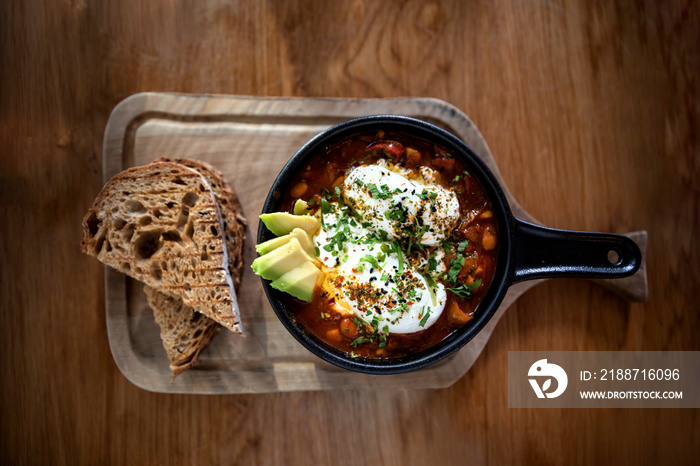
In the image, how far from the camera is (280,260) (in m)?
1.84

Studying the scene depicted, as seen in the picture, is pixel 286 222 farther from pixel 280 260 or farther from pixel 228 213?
pixel 228 213

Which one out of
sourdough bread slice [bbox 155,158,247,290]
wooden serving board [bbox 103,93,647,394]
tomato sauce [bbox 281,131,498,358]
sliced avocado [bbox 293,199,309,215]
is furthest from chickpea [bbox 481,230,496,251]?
sourdough bread slice [bbox 155,158,247,290]

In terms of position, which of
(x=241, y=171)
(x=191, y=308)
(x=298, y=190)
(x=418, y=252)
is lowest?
(x=191, y=308)

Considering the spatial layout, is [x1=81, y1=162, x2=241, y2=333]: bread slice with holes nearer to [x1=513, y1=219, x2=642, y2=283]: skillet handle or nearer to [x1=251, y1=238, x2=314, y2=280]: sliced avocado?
[x1=251, y1=238, x2=314, y2=280]: sliced avocado

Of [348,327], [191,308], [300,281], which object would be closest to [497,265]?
[348,327]

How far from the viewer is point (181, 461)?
2521 millimetres

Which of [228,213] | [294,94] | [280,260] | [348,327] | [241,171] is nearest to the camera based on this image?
[280,260]

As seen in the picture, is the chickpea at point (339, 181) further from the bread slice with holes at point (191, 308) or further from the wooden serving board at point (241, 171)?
the bread slice with holes at point (191, 308)

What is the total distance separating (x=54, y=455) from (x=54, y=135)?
1.64 meters

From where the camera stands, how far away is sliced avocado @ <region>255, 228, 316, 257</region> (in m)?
1.89

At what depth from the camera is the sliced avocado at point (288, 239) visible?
1.89 metres

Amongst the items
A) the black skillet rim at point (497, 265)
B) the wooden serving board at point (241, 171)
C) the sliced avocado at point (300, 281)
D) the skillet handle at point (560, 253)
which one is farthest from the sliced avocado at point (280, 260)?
the skillet handle at point (560, 253)

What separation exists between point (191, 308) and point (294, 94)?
1.17m

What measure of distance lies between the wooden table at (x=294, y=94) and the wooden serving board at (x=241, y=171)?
5.3 inches
